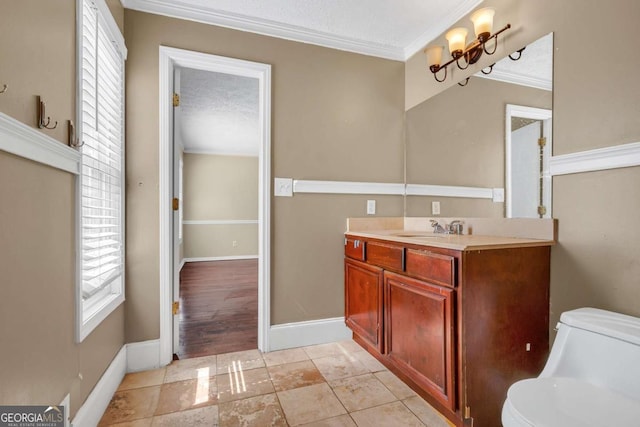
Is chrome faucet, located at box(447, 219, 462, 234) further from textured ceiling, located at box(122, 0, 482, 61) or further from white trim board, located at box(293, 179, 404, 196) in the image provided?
textured ceiling, located at box(122, 0, 482, 61)

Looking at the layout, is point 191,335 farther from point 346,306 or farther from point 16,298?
point 16,298

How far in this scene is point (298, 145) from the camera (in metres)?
2.33

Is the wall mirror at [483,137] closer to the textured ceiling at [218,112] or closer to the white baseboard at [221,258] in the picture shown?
the textured ceiling at [218,112]

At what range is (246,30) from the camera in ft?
7.22

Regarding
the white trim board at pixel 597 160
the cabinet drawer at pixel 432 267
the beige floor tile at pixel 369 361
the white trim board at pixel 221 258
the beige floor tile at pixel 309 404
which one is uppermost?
the white trim board at pixel 597 160

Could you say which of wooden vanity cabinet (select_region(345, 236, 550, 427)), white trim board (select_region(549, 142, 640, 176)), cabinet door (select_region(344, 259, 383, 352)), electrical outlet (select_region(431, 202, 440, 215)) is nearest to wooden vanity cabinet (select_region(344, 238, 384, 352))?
cabinet door (select_region(344, 259, 383, 352))

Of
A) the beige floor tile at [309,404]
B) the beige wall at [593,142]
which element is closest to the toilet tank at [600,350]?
the beige wall at [593,142]

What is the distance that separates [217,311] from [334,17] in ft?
9.45

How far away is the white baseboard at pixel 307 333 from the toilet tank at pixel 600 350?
1.47 meters

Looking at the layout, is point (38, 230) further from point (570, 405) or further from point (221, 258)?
point (221, 258)

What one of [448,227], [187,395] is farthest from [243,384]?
[448,227]

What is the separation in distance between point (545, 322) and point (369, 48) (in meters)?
2.25

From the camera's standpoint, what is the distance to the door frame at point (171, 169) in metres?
2.02

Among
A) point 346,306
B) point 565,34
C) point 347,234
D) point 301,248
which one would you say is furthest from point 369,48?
point 346,306
